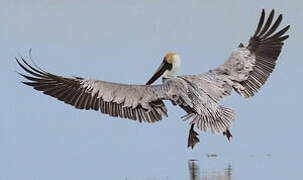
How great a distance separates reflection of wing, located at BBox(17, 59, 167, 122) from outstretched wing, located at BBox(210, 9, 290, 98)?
932 millimetres

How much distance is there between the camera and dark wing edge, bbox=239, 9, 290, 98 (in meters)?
9.33

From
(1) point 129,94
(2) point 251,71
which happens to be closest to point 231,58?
(2) point 251,71

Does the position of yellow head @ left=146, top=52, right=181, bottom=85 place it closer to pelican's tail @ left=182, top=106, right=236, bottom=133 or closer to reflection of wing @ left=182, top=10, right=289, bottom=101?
reflection of wing @ left=182, top=10, right=289, bottom=101

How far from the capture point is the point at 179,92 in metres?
8.49

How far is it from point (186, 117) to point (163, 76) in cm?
125

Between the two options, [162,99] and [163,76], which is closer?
[162,99]

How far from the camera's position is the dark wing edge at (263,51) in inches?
367

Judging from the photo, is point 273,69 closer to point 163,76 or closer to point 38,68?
point 163,76

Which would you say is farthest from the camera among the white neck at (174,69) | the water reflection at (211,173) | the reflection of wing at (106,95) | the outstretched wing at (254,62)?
the white neck at (174,69)

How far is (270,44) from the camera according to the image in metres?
9.68

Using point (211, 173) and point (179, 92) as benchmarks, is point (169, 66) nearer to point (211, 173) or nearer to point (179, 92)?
point (179, 92)

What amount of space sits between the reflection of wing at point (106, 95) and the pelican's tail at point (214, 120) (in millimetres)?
556

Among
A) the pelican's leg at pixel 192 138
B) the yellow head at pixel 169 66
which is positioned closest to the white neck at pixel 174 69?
the yellow head at pixel 169 66

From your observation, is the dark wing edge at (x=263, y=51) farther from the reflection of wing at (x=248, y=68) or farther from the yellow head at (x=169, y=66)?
the yellow head at (x=169, y=66)
